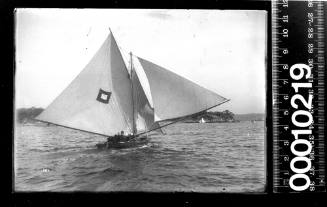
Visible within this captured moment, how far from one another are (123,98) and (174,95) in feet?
1.48

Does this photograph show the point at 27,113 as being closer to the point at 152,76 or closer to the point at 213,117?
the point at 152,76

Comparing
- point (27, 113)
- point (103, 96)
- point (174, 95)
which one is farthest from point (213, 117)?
point (27, 113)

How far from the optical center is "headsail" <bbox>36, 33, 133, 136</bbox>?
9.34 ft

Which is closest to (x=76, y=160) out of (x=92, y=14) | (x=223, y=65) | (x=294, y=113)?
(x=92, y=14)

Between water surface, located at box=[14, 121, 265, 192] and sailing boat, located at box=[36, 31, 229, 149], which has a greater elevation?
sailing boat, located at box=[36, 31, 229, 149]

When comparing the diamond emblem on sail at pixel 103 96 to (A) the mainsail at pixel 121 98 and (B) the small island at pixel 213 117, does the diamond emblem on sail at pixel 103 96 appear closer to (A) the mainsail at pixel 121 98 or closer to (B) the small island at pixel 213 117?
(A) the mainsail at pixel 121 98

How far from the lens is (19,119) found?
2820 millimetres

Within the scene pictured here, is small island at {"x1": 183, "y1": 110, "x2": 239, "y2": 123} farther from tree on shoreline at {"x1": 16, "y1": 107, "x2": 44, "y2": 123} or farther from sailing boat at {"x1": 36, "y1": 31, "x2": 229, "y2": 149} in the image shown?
tree on shoreline at {"x1": 16, "y1": 107, "x2": 44, "y2": 123}

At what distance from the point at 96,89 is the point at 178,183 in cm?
106

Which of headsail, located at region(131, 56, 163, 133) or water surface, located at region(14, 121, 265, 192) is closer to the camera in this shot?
water surface, located at region(14, 121, 265, 192)

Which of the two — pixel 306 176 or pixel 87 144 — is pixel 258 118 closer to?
pixel 306 176

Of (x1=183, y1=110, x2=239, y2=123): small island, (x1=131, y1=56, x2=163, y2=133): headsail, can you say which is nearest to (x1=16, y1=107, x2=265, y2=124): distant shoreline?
(x1=183, y1=110, x2=239, y2=123): small island

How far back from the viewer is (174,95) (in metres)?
2.94

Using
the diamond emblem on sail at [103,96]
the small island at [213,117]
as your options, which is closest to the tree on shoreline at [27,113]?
the diamond emblem on sail at [103,96]
